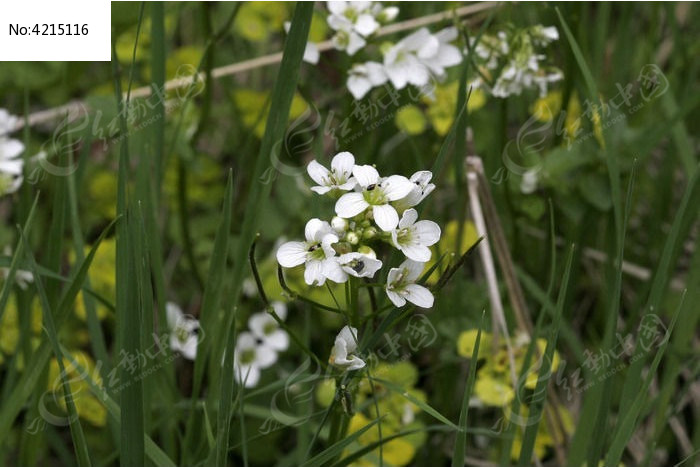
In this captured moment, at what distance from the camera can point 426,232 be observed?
3.78ft

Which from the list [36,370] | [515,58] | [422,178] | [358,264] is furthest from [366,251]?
[515,58]

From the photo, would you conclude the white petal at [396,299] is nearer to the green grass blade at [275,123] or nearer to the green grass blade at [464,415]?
the green grass blade at [464,415]

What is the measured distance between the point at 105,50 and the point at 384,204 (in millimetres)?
1133

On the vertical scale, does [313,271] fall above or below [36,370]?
above

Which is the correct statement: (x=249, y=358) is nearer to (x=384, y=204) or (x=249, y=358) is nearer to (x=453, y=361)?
(x=453, y=361)

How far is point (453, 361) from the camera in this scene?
1874 millimetres

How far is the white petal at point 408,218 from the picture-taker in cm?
112

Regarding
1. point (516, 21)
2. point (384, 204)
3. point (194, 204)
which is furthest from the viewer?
point (194, 204)

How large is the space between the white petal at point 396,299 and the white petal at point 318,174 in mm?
174

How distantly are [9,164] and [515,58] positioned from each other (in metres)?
1.01

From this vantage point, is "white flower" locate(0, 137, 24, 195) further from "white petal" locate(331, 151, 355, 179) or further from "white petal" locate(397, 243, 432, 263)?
"white petal" locate(397, 243, 432, 263)

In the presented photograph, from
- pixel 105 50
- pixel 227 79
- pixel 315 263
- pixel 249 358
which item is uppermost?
pixel 315 263

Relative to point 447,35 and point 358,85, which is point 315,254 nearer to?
point 358,85

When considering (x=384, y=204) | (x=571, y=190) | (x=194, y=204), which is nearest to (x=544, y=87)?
(x=571, y=190)
